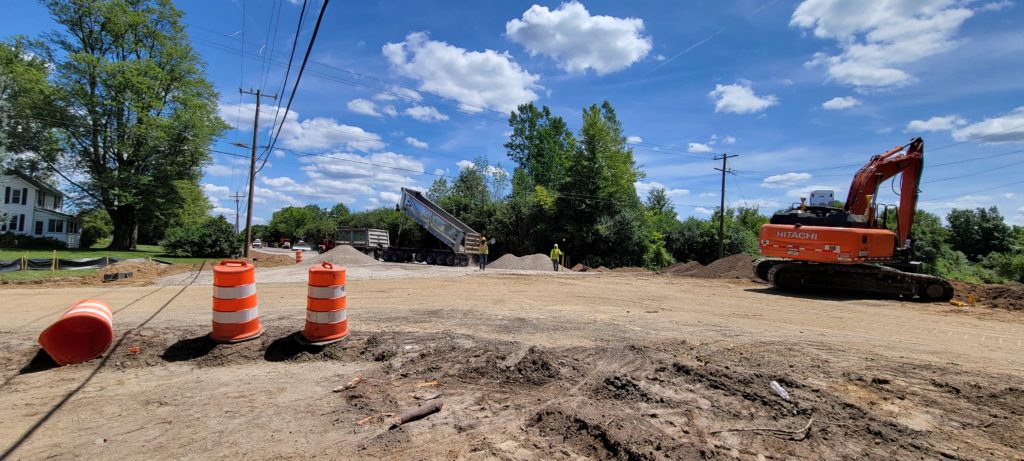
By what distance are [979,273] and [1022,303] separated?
2721 cm

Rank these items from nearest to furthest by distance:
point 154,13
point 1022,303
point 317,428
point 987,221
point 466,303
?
point 317,428
point 466,303
point 1022,303
point 154,13
point 987,221

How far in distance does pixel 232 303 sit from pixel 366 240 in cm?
2864

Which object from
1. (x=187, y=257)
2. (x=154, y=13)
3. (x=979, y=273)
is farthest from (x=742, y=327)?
(x=154, y=13)

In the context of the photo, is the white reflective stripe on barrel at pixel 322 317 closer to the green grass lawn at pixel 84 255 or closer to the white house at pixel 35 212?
the green grass lawn at pixel 84 255

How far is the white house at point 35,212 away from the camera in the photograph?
1726 inches

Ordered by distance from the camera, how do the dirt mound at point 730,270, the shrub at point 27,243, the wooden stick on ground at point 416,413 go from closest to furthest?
the wooden stick on ground at point 416,413 → the dirt mound at point 730,270 → the shrub at point 27,243

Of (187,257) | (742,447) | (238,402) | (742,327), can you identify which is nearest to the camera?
(742,447)

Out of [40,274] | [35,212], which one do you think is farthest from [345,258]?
[35,212]

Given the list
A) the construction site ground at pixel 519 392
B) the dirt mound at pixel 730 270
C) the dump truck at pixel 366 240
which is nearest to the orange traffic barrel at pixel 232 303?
the construction site ground at pixel 519 392

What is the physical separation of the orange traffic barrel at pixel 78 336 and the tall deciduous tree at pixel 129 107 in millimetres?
35423

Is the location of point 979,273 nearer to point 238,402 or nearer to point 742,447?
point 742,447

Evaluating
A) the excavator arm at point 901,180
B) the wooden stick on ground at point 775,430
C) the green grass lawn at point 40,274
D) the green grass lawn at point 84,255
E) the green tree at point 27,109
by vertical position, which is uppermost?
the green tree at point 27,109

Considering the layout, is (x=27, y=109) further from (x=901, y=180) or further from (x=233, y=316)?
(x=901, y=180)

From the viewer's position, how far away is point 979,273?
32.4 m
